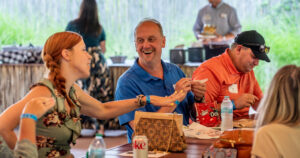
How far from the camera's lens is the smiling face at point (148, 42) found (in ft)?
11.1

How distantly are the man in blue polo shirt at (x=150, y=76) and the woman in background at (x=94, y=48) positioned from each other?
2.77 metres

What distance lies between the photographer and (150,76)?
11.0ft

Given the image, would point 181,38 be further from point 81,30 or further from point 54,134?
point 54,134

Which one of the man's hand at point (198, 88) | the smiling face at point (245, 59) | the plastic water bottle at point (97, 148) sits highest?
the smiling face at point (245, 59)

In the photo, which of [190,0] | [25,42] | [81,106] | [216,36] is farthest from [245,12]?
[81,106]

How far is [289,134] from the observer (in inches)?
76.2

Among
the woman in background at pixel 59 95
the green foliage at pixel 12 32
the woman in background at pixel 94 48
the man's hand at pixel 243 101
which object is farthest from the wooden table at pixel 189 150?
the green foliage at pixel 12 32

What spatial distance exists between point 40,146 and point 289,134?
1111mm

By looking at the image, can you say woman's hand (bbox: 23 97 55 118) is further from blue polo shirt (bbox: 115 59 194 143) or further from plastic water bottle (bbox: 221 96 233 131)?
plastic water bottle (bbox: 221 96 233 131)

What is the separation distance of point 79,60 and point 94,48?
394 centimetres

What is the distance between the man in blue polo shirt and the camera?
327 centimetres

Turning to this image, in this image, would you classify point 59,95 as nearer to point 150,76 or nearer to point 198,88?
point 150,76

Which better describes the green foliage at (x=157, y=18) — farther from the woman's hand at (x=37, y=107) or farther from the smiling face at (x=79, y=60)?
the woman's hand at (x=37, y=107)

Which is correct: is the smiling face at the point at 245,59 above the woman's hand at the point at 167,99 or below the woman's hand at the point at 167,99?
above
